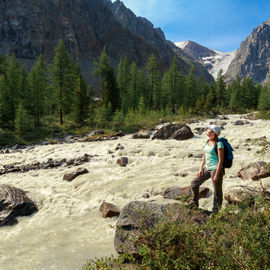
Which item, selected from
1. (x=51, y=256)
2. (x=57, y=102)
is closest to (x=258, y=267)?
(x=51, y=256)

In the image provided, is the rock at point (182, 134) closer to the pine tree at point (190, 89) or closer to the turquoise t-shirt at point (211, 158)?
the turquoise t-shirt at point (211, 158)

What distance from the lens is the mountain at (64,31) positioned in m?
112

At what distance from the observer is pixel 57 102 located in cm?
2936

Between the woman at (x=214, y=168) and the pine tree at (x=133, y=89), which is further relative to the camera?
the pine tree at (x=133, y=89)

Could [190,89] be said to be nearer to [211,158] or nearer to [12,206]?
[211,158]

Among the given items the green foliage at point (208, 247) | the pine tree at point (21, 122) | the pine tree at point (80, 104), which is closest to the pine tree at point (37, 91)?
the pine tree at point (21, 122)

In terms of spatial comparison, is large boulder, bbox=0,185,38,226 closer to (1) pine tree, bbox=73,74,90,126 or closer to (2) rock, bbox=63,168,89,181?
(2) rock, bbox=63,168,89,181

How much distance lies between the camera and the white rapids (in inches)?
176

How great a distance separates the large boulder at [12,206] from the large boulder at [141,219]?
142 inches

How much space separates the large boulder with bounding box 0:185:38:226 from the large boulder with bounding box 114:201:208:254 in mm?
3595

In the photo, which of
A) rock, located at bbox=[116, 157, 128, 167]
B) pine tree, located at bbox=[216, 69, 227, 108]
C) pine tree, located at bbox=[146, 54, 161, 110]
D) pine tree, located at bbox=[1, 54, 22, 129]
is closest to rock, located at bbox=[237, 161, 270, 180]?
rock, located at bbox=[116, 157, 128, 167]

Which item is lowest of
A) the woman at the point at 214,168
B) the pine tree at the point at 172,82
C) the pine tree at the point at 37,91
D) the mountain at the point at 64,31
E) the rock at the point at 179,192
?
the rock at the point at 179,192

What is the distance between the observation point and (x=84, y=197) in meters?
7.69

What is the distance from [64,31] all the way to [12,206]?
147308 millimetres
